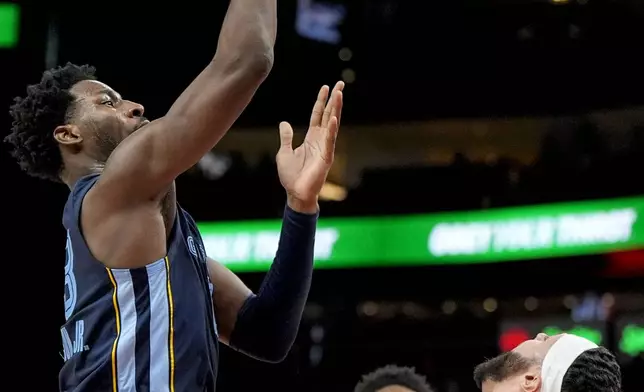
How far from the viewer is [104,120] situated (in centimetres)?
283

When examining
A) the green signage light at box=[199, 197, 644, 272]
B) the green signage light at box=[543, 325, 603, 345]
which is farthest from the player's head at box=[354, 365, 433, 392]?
the green signage light at box=[543, 325, 603, 345]

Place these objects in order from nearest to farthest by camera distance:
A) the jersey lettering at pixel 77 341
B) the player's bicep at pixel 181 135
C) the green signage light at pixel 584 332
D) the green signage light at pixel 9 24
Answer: the player's bicep at pixel 181 135 < the jersey lettering at pixel 77 341 < the green signage light at pixel 9 24 < the green signage light at pixel 584 332

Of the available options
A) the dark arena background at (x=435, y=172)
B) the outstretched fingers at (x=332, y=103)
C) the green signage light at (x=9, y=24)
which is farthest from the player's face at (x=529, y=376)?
the dark arena background at (x=435, y=172)

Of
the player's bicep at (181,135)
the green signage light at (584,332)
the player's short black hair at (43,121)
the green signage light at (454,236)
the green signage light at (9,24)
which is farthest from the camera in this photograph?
the green signage light at (584,332)

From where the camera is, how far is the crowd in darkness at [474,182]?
11664mm

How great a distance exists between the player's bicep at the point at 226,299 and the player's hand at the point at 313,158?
31 cm

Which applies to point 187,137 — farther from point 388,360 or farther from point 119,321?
point 388,360

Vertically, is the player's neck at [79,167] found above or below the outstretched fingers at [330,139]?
below

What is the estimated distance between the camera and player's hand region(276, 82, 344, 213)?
9.29 feet

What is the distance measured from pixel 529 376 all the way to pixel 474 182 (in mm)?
9394

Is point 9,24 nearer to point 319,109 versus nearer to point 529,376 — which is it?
point 319,109

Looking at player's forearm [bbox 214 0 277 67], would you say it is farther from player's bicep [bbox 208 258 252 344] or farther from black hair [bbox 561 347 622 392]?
black hair [bbox 561 347 622 392]

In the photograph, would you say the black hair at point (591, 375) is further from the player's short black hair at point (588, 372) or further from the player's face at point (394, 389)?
the player's face at point (394, 389)

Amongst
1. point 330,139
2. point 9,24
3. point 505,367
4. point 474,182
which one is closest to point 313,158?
point 330,139
